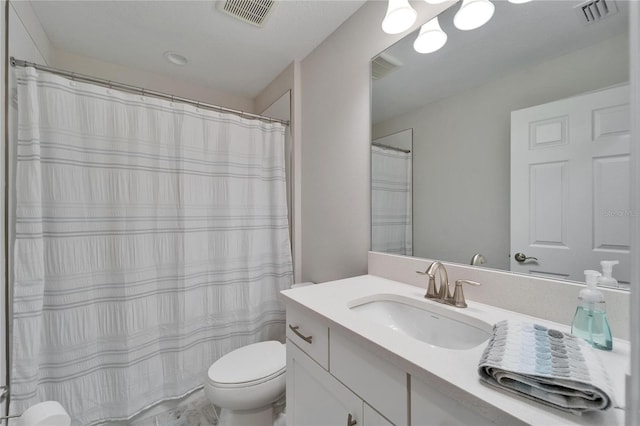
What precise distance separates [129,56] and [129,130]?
893 mm

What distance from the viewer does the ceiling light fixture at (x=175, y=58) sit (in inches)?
74.6

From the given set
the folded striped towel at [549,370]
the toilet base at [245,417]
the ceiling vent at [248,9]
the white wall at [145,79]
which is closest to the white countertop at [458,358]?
the folded striped towel at [549,370]

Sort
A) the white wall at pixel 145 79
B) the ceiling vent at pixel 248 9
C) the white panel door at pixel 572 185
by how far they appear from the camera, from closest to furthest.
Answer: the white panel door at pixel 572 185 < the ceiling vent at pixel 248 9 < the white wall at pixel 145 79

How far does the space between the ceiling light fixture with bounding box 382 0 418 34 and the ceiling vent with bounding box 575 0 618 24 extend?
564 mm

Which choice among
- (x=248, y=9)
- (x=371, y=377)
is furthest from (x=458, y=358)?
(x=248, y=9)

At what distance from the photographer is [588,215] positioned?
759 millimetres

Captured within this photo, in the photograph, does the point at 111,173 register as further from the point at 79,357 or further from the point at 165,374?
the point at 165,374

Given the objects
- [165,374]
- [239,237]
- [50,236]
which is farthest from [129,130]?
[165,374]

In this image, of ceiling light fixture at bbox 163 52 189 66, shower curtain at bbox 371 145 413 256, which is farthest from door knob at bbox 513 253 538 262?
ceiling light fixture at bbox 163 52 189 66

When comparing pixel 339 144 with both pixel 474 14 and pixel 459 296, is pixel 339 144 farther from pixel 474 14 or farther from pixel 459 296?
pixel 459 296

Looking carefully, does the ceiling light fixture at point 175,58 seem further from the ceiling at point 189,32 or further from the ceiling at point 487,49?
the ceiling at point 487,49

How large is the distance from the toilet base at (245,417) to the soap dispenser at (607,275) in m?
1.49

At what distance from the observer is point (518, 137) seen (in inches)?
35.7

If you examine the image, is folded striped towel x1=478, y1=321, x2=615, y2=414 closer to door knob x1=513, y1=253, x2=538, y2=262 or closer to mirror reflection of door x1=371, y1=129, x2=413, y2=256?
door knob x1=513, y1=253, x2=538, y2=262
